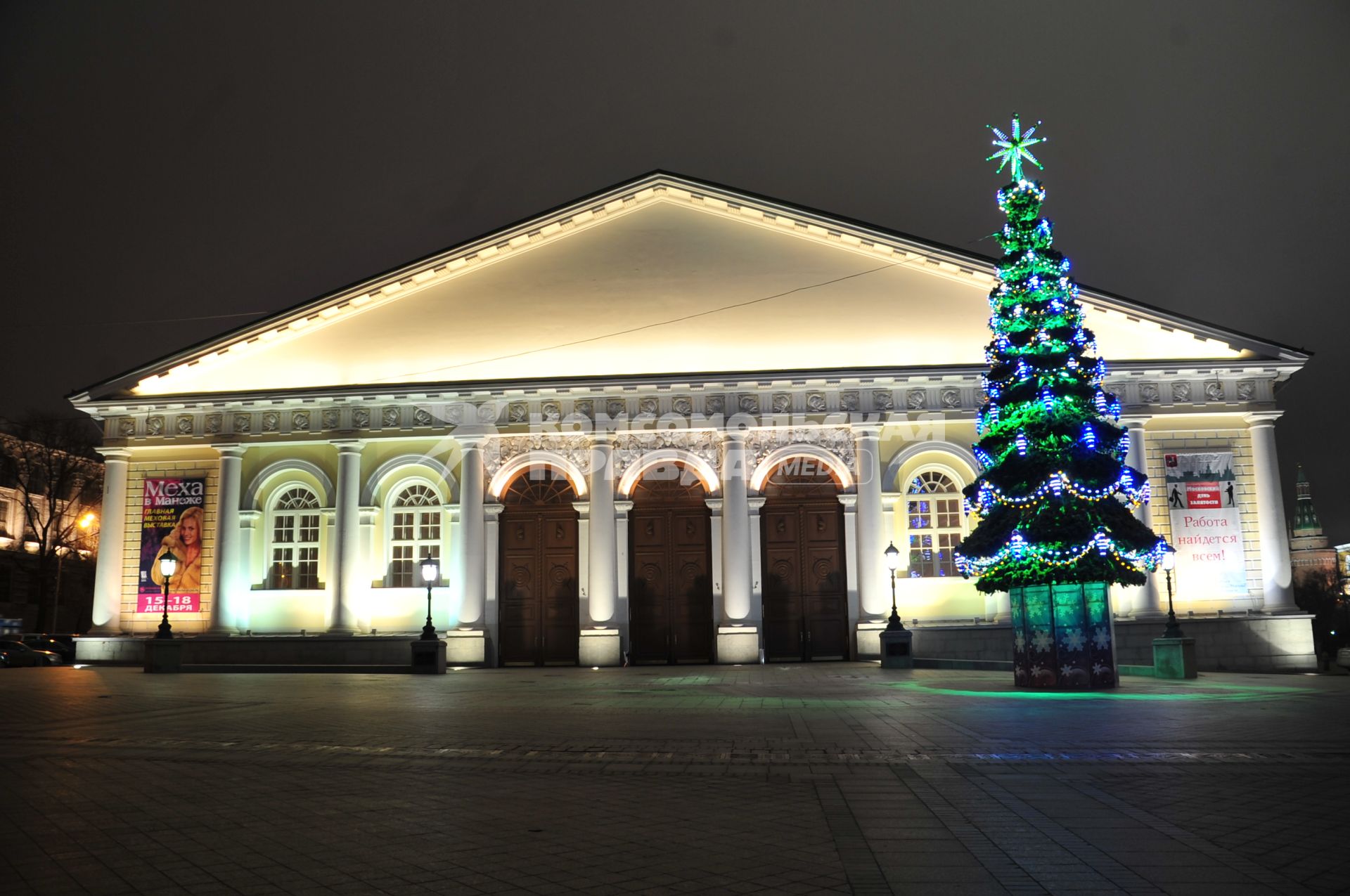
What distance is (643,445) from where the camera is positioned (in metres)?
32.7

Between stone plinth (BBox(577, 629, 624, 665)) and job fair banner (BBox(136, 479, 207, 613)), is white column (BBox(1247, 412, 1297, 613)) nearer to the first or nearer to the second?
stone plinth (BBox(577, 629, 624, 665))

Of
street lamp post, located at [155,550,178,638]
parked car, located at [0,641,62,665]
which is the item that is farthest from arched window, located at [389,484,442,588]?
parked car, located at [0,641,62,665]

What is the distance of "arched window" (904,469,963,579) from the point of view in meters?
32.2

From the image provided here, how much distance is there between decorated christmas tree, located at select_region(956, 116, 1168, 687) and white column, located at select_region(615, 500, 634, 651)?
45.2ft

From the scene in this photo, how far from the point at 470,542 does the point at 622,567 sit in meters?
4.42

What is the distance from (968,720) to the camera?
13281 millimetres

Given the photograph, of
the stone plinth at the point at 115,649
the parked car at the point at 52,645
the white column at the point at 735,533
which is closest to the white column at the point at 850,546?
the white column at the point at 735,533

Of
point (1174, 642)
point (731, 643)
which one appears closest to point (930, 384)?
point (731, 643)

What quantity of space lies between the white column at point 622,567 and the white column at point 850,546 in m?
6.28

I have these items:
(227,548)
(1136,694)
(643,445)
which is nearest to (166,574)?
(227,548)

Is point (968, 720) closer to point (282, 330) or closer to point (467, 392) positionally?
point (467, 392)

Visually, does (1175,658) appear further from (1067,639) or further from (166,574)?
(166,574)

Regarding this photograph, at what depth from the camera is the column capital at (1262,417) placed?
32.0 metres

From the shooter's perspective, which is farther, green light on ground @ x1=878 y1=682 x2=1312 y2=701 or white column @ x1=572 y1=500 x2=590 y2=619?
white column @ x1=572 y1=500 x2=590 y2=619
